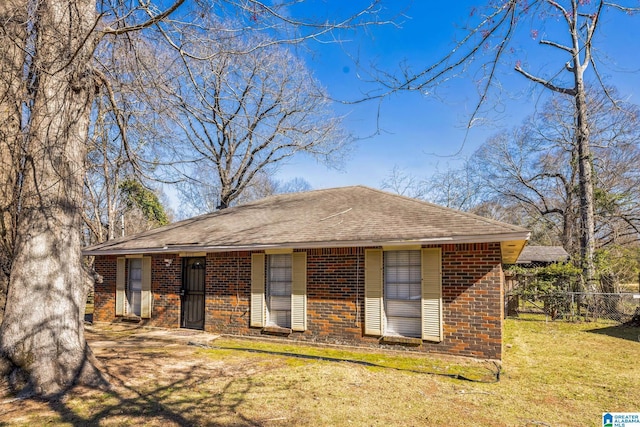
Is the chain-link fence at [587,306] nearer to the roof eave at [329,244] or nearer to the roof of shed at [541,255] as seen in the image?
the roof of shed at [541,255]

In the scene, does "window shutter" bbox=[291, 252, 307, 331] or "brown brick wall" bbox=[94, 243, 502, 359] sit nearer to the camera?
"brown brick wall" bbox=[94, 243, 502, 359]

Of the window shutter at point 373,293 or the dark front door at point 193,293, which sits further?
the dark front door at point 193,293

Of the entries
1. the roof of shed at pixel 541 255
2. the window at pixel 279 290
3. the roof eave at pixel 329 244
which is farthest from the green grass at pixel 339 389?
the roof of shed at pixel 541 255

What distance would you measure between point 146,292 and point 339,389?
309 inches

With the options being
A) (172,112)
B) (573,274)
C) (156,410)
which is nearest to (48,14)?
(172,112)

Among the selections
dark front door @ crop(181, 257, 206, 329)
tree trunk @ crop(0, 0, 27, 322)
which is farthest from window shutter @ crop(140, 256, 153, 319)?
tree trunk @ crop(0, 0, 27, 322)

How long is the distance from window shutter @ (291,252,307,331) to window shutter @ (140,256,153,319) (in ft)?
15.9

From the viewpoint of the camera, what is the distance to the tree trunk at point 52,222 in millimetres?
4816

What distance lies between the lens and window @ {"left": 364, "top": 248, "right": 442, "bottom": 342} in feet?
25.2

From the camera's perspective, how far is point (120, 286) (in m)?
11.7

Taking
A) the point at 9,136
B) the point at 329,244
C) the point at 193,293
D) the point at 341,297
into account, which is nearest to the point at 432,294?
the point at 341,297

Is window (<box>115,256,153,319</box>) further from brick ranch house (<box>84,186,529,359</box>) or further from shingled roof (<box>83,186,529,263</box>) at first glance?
shingled roof (<box>83,186,529,263</box>)

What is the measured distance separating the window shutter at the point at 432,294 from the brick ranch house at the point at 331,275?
0.8 inches

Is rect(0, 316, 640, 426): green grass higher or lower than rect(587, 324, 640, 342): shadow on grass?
higher
